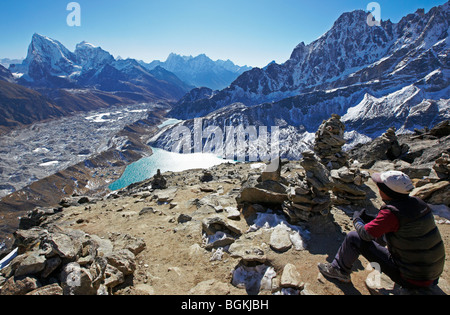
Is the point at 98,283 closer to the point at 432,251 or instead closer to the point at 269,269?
the point at 269,269

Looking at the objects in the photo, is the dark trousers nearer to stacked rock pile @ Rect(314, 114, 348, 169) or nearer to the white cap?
the white cap

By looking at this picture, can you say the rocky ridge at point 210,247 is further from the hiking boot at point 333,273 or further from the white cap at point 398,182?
the white cap at point 398,182

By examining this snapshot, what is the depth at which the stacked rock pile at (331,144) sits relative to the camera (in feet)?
63.0

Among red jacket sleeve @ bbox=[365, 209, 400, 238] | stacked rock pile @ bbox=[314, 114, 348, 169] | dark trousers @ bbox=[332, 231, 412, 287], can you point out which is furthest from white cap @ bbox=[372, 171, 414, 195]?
stacked rock pile @ bbox=[314, 114, 348, 169]

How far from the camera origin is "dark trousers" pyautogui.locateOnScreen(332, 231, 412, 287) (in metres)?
5.73

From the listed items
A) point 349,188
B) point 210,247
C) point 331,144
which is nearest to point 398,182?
point 210,247

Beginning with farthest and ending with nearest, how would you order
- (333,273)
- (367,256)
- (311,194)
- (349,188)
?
(349,188) < (311,194) < (333,273) < (367,256)

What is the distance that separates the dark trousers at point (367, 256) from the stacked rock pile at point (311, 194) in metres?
3.34

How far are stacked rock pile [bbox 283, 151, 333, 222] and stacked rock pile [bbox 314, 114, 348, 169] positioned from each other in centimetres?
1013

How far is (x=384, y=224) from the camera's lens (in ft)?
17.5

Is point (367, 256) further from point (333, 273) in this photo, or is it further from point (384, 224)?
point (384, 224)

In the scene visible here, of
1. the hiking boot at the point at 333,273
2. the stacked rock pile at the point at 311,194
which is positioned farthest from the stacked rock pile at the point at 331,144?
the hiking boot at the point at 333,273

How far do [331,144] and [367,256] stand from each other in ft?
48.8
